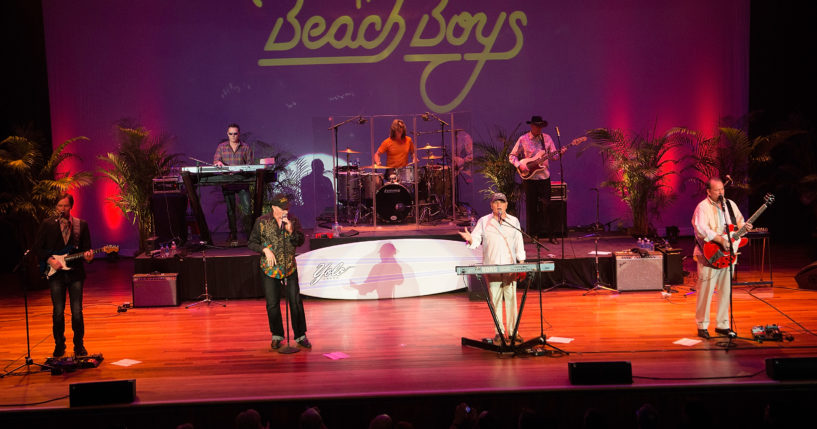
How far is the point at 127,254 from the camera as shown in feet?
44.9

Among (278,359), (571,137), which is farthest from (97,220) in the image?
(571,137)

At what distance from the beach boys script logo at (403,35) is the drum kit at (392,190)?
2192 millimetres

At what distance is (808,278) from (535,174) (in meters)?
4.10

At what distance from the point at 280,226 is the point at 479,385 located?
2.74 metres

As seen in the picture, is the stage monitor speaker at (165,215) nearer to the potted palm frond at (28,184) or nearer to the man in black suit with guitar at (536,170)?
the potted palm frond at (28,184)

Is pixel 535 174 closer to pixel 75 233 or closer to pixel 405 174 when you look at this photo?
pixel 405 174

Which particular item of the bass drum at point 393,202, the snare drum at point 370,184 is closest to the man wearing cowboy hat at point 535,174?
the bass drum at point 393,202

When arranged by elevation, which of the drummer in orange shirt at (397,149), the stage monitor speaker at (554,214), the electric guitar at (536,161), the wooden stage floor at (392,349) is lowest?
the wooden stage floor at (392,349)

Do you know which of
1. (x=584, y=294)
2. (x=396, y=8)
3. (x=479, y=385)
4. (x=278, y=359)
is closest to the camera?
(x=479, y=385)

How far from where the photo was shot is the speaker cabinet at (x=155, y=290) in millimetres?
9781

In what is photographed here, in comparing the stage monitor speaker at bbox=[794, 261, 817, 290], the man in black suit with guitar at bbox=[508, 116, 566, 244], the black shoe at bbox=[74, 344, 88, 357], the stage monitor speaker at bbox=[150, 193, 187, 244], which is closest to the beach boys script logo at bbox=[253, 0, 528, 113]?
the man in black suit with guitar at bbox=[508, 116, 566, 244]

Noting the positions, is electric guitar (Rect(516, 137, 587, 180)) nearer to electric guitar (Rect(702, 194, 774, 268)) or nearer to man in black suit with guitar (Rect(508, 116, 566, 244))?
man in black suit with guitar (Rect(508, 116, 566, 244))

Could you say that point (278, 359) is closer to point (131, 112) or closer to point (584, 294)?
point (584, 294)

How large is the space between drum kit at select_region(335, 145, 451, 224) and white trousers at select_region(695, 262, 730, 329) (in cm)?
455
